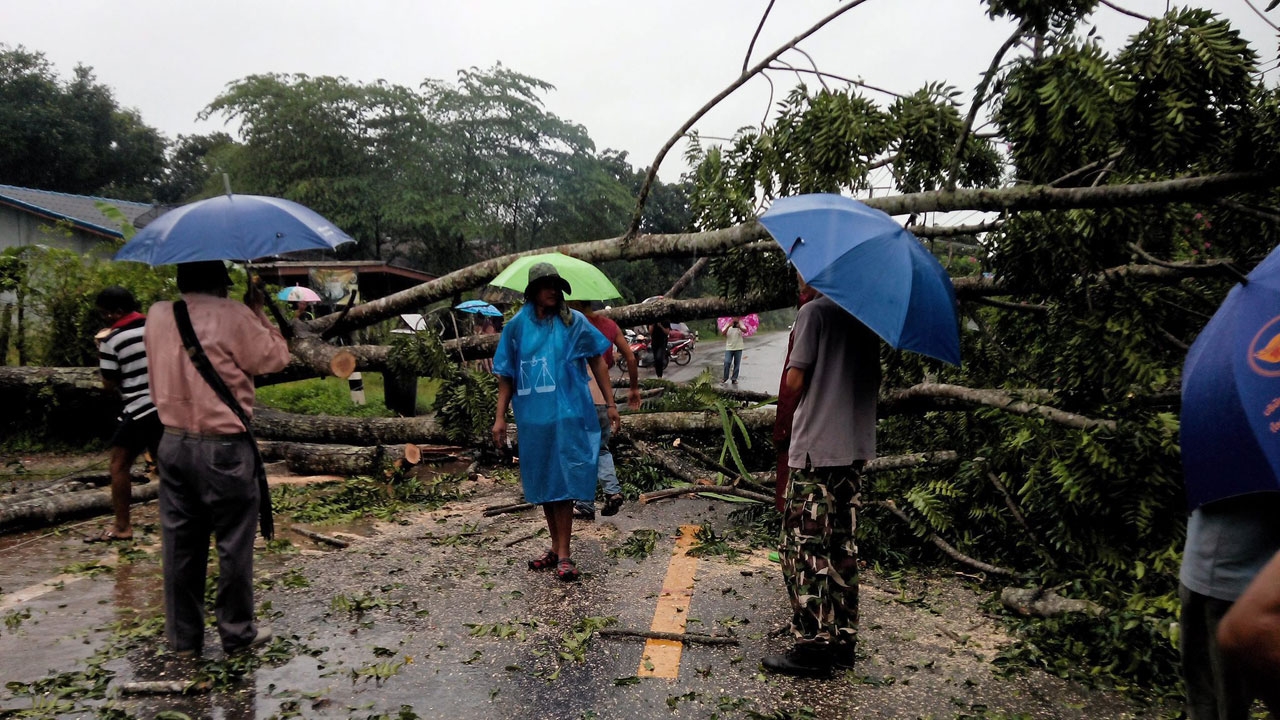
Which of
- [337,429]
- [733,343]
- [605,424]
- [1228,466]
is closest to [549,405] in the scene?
[605,424]

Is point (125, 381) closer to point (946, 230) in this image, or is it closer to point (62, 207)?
point (946, 230)

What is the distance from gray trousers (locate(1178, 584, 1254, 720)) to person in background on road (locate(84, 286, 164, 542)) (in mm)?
5749

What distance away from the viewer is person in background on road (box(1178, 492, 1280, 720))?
76.7 inches

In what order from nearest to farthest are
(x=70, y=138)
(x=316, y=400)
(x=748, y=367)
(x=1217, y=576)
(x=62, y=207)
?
1. (x=1217, y=576)
2. (x=316, y=400)
3. (x=748, y=367)
4. (x=62, y=207)
5. (x=70, y=138)

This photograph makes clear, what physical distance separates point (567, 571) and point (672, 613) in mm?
825

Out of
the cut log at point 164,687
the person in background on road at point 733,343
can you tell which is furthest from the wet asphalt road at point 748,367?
the cut log at point 164,687

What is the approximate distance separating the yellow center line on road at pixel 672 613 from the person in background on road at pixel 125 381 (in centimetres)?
345

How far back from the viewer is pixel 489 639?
4375 mm

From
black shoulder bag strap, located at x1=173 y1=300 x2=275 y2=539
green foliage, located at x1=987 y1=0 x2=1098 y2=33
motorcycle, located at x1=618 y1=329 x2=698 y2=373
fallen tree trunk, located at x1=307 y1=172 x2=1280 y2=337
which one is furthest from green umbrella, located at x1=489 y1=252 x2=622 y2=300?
motorcycle, located at x1=618 y1=329 x2=698 y2=373

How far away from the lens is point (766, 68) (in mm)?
6043

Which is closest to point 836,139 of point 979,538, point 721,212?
point 721,212

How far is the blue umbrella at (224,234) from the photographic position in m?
3.80

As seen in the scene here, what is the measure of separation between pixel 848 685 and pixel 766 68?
3984 millimetres

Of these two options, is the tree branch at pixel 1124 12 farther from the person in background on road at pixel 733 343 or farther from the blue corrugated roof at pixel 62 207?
the blue corrugated roof at pixel 62 207
